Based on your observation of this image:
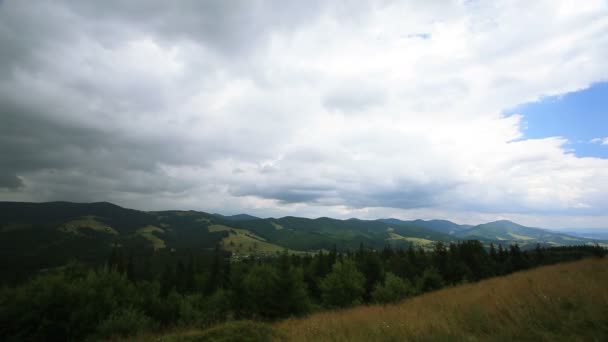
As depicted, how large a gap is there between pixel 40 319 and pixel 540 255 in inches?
4182

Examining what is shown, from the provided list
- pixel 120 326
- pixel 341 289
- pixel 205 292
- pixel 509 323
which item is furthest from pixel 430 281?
pixel 205 292

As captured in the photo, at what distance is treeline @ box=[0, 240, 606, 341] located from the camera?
49.8 feet

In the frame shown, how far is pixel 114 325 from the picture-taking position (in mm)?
14195

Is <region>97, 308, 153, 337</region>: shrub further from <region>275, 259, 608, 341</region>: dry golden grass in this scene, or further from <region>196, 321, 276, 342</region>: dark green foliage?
<region>275, 259, 608, 341</region>: dry golden grass

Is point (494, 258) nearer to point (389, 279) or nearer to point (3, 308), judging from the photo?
point (389, 279)

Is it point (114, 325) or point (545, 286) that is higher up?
point (545, 286)

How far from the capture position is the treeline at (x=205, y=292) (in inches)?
597

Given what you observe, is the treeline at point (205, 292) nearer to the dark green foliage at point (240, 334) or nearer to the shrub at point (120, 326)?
the shrub at point (120, 326)

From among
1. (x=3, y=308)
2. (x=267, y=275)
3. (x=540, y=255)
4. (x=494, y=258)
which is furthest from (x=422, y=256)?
(x=3, y=308)

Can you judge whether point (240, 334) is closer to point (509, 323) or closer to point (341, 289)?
point (509, 323)

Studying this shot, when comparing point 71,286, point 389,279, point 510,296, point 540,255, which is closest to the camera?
point 510,296

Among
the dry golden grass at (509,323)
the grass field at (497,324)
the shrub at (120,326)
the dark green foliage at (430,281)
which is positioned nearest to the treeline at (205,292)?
the shrub at (120,326)

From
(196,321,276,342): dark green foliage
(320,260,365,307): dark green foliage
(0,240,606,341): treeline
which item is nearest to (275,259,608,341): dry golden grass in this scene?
(196,321,276,342): dark green foliage

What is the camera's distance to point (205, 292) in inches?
2798
